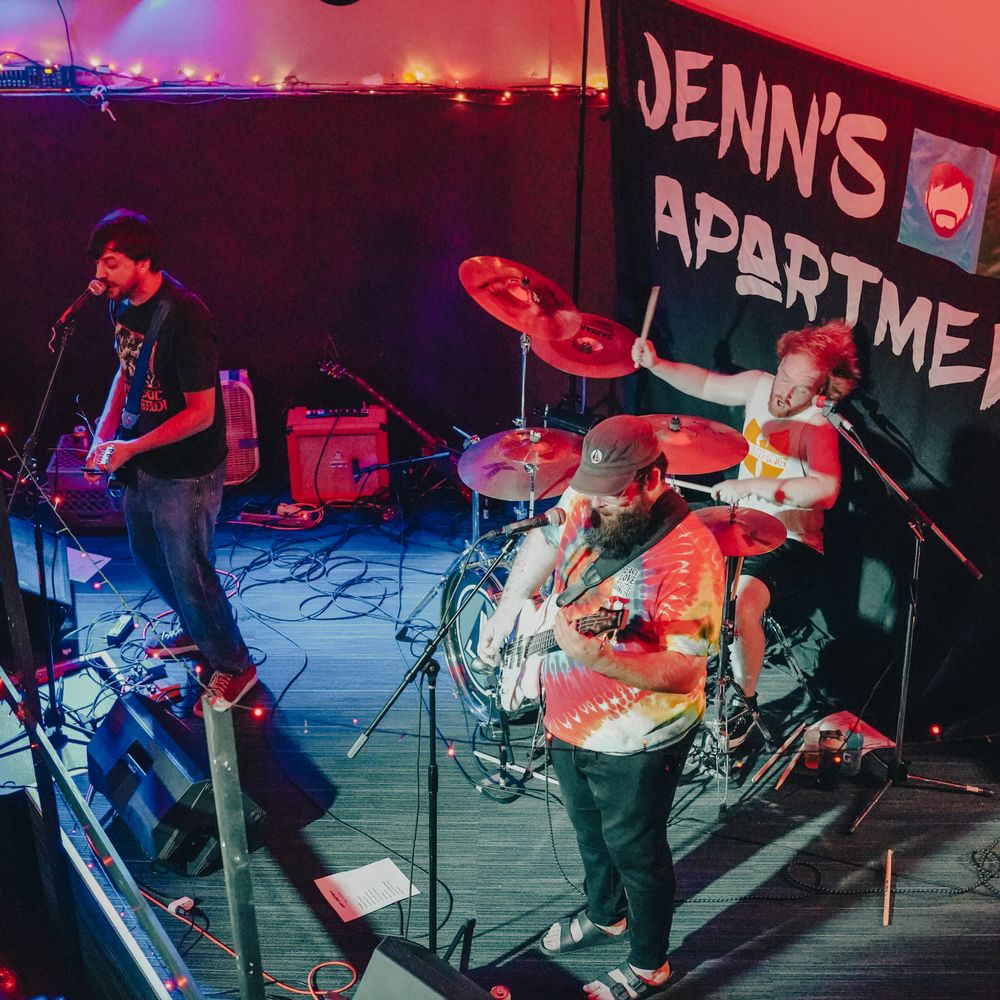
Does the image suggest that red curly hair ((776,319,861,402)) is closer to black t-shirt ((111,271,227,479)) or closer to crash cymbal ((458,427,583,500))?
crash cymbal ((458,427,583,500))

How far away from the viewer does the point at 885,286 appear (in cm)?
422

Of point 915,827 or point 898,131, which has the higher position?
point 898,131

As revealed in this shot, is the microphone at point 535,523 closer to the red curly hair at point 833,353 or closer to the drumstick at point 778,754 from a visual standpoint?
the drumstick at point 778,754

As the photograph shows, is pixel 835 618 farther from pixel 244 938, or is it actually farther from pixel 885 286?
pixel 244 938

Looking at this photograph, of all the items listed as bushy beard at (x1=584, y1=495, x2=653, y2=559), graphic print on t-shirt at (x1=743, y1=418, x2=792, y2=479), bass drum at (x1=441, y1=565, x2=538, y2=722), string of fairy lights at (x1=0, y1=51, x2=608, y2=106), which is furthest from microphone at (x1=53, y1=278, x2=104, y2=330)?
string of fairy lights at (x1=0, y1=51, x2=608, y2=106)

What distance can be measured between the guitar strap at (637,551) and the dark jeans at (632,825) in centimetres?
46

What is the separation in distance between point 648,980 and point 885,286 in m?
2.83

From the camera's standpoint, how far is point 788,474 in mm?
4402

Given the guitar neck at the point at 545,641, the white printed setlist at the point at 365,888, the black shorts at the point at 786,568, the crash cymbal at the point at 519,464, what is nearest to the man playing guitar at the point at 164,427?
the white printed setlist at the point at 365,888

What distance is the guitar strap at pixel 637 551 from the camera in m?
2.56

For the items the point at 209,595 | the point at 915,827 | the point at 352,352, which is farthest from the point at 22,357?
the point at 915,827

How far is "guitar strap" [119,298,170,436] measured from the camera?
393 cm

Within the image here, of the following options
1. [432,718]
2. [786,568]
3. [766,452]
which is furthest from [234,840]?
[766,452]

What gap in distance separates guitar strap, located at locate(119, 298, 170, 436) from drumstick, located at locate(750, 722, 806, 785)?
290 cm
